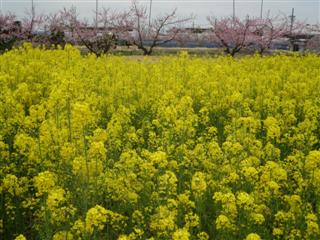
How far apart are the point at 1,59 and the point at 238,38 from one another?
1434cm

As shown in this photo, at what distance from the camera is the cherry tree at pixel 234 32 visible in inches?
923

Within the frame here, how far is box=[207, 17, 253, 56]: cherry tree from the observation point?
23453mm

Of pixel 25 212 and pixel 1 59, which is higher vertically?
pixel 1 59

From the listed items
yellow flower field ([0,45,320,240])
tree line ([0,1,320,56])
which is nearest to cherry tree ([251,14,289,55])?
tree line ([0,1,320,56])

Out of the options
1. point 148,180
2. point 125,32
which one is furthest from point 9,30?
point 148,180

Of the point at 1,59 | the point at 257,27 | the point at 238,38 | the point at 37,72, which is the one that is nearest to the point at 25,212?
the point at 37,72

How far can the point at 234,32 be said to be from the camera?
2345 centimetres

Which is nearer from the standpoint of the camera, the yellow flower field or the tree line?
the yellow flower field

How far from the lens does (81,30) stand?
24.5 metres

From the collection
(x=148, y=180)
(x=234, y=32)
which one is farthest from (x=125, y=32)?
(x=148, y=180)

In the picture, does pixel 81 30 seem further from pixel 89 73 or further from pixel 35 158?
pixel 35 158

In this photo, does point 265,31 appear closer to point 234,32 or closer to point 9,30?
point 234,32

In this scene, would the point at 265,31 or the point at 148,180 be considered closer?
the point at 148,180

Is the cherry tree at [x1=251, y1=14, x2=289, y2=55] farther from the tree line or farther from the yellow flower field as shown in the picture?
the yellow flower field
